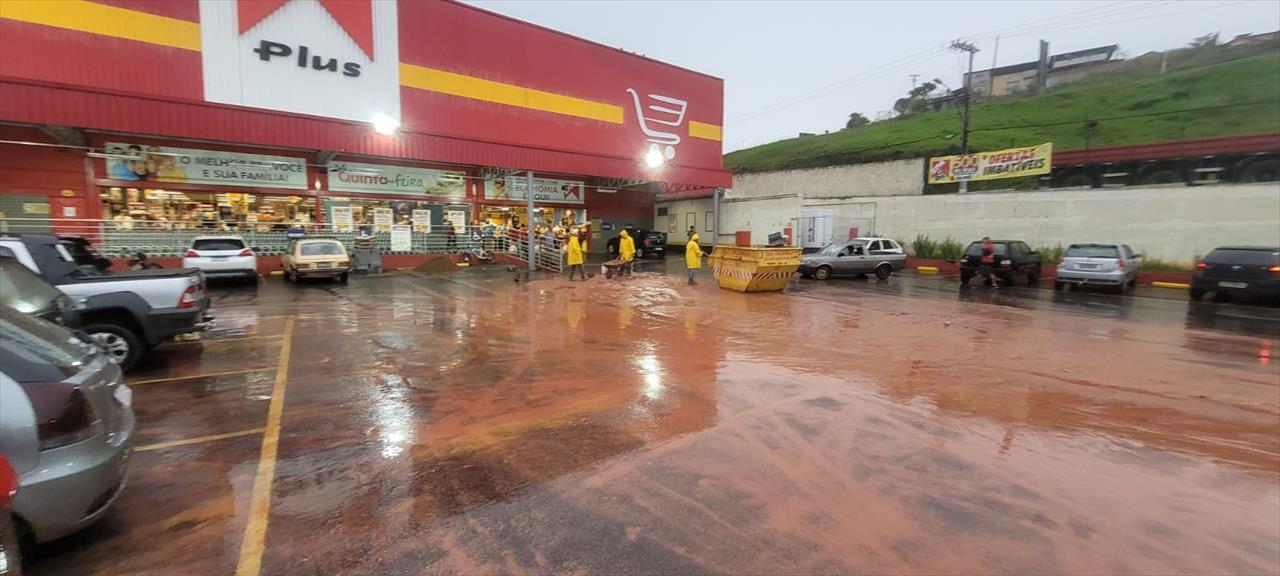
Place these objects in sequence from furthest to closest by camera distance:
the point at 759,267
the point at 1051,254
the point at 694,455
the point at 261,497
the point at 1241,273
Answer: the point at 1051,254
the point at 759,267
the point at 1241,273
the point at 694,455
the point at 261,497

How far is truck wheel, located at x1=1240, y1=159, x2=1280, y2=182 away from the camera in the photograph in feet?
62.4

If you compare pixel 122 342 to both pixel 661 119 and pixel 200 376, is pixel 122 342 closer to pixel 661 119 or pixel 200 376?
pixel 200 376

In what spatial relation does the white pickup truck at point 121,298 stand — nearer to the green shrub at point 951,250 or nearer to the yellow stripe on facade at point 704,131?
the yellow stripe on facade at point 704,131

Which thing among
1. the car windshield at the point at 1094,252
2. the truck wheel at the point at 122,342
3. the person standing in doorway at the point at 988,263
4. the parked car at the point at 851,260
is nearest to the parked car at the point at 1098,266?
the car windshield at the point at 1094,252

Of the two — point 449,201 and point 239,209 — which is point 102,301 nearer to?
point 239,209

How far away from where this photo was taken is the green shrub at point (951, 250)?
2284cm

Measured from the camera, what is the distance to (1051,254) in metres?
20.6

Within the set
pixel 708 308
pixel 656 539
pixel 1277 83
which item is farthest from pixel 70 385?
pixel 1277 83

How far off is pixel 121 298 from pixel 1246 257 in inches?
884

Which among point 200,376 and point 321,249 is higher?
point 321,249

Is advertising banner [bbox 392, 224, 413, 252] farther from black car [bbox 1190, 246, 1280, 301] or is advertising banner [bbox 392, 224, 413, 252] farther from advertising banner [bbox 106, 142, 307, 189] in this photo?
black car [bbox 1190, 246, 1280, 301]

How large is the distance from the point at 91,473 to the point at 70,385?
0.47 meters

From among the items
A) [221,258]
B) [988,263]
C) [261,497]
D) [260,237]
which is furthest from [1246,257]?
[260,237]

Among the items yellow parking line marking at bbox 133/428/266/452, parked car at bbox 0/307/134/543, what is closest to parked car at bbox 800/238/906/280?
yellow parking line marking at bbox 133/428/266/452
